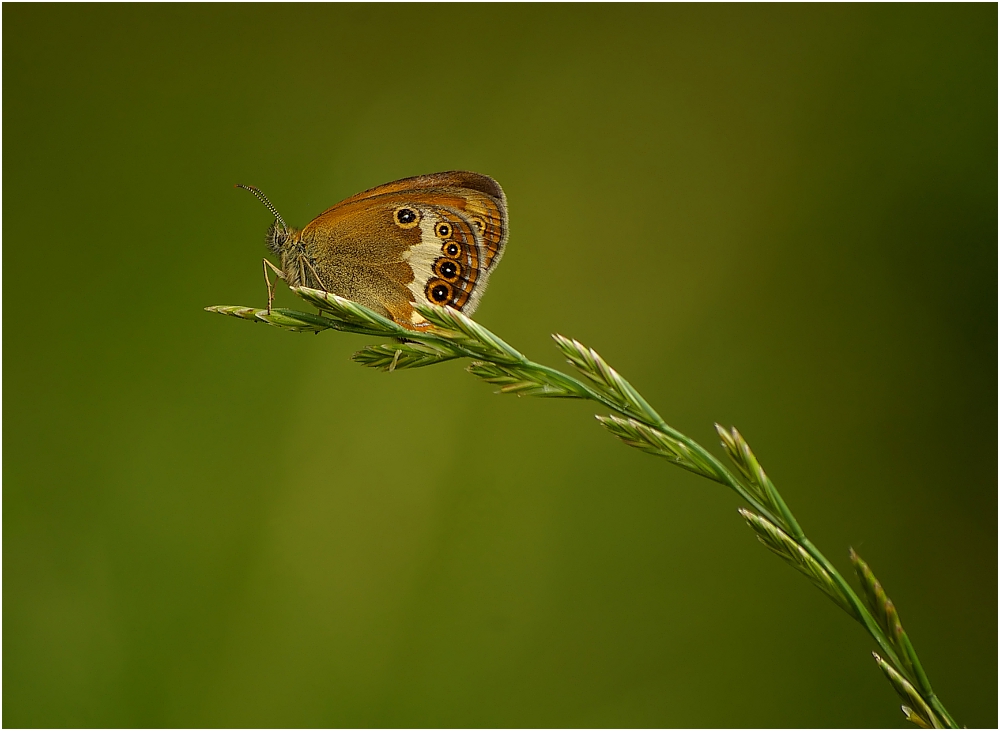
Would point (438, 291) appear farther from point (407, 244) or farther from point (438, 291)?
point (407, 244)

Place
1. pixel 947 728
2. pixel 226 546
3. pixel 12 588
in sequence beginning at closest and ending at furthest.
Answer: pixel 947 728 < pixel 12 588 < pixel 226 546

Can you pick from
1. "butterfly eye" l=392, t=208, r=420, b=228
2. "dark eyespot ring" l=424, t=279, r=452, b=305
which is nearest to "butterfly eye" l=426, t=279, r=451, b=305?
"dark eyespot ring" l=424, t=279, r=452, b=305

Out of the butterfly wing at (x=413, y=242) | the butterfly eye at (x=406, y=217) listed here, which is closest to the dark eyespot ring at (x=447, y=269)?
the butterfly wing at (x=413, y=242)

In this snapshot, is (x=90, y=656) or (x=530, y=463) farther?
(x=530, y=463)

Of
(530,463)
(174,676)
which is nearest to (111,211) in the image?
(174,676)

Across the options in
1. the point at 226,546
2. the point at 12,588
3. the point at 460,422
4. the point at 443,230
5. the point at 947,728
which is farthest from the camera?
the point at 460,422

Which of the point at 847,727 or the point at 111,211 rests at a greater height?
the point at 111,211

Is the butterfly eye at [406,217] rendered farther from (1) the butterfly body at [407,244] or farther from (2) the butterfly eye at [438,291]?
(2) the butterfly eye at [438,291]

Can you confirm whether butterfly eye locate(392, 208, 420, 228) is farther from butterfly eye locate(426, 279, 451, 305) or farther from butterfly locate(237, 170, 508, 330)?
butterfly eye locate(426, 279, 451, 305)

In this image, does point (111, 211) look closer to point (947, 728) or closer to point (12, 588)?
point (12, 588)
